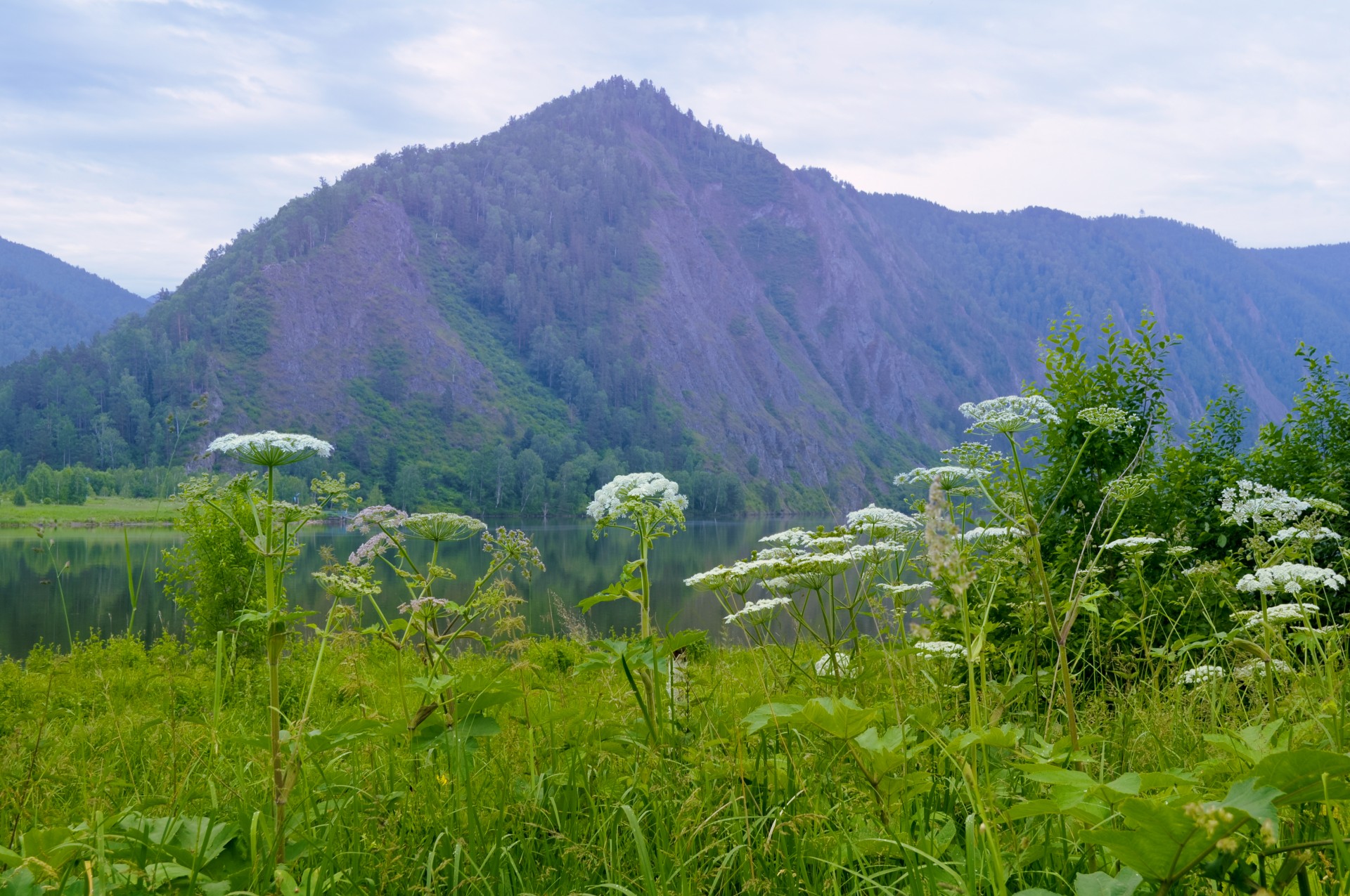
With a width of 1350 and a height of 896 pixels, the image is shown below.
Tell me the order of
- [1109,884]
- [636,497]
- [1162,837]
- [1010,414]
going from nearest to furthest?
[1162,837] → [1109,884] → [1010,414] → [636,497]

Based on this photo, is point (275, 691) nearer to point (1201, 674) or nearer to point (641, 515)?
point (641, 515)

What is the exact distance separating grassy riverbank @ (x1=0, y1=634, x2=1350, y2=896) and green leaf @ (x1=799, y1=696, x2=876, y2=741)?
0.04 feet

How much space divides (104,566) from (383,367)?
397ft

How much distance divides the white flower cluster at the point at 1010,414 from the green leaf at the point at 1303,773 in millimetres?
1757

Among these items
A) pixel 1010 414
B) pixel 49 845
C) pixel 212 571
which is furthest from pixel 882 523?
pixel 212 571

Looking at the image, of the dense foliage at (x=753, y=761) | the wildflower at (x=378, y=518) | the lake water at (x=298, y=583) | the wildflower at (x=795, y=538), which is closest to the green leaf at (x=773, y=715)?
the dense foliage at (x=753, y=761)

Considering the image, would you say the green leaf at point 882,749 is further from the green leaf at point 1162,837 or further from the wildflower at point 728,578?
the wildflower at point 728,578

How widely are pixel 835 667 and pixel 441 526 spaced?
2.01 metres

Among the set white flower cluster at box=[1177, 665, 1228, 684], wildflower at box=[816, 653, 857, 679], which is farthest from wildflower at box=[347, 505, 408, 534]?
white flower cluster at box=[1177, 665, 1228, 684]

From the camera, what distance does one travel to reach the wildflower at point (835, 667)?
354 centimetres

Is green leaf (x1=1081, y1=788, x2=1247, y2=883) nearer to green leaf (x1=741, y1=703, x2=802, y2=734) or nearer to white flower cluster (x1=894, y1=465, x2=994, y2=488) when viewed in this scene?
green leaf (x1=741, y1=703, x2=802, y2=734)

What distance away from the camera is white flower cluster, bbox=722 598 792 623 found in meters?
3.51

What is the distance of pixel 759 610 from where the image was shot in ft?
12.1

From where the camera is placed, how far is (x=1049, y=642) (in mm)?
6500
